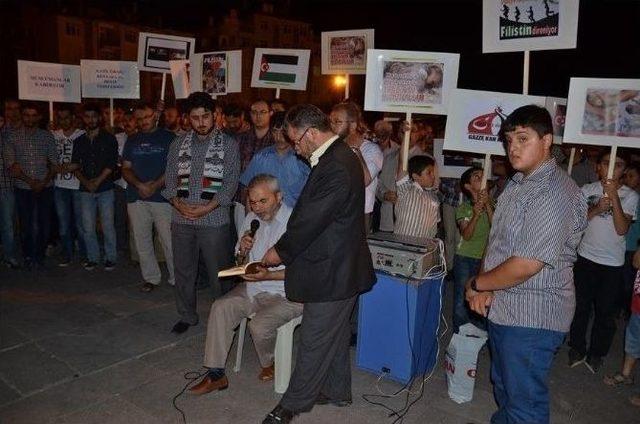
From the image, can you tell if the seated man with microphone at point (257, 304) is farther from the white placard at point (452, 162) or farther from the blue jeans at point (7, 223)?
the blue jeans at point (7, 223)

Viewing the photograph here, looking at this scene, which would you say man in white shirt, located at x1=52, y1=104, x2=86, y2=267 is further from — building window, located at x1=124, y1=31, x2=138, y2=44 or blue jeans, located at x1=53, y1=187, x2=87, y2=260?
building window, located at x1=124, y1=31, x2=138, y2=44

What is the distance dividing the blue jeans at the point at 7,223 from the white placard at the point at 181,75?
269 cm

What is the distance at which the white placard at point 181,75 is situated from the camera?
7383 mm

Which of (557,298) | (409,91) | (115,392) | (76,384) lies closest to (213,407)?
(115,392)

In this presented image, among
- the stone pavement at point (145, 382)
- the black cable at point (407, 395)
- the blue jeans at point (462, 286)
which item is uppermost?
the blue jeans at point (462, 286)

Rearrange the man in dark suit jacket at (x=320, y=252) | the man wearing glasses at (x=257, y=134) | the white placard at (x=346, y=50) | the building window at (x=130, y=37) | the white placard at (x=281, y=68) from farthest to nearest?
1. the building window at (x=130, y=37)
2. the white placard at (x=281, y=68)
3. the white placard at (x=346, y=50)
4. the man wearing glasses at (x=257, y=134)
5. the man in dark suit jacket at (x=320, y=252)

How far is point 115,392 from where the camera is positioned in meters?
3.89

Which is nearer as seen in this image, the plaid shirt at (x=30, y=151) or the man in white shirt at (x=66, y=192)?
the plaid shirt at (x=30, y=151)

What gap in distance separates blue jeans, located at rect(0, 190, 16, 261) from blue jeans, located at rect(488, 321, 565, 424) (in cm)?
666

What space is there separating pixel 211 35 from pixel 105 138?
49.9m

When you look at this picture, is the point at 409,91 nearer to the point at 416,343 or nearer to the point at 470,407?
the point at 416,343

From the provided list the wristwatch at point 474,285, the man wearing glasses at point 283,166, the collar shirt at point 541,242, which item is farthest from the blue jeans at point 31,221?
the collar shirt at point 541,242

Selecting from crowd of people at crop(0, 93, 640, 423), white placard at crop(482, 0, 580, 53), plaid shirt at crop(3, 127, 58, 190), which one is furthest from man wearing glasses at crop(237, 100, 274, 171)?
plaid shirt at crop(3, 127, 58, 190)

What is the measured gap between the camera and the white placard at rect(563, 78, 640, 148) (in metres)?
4.11
